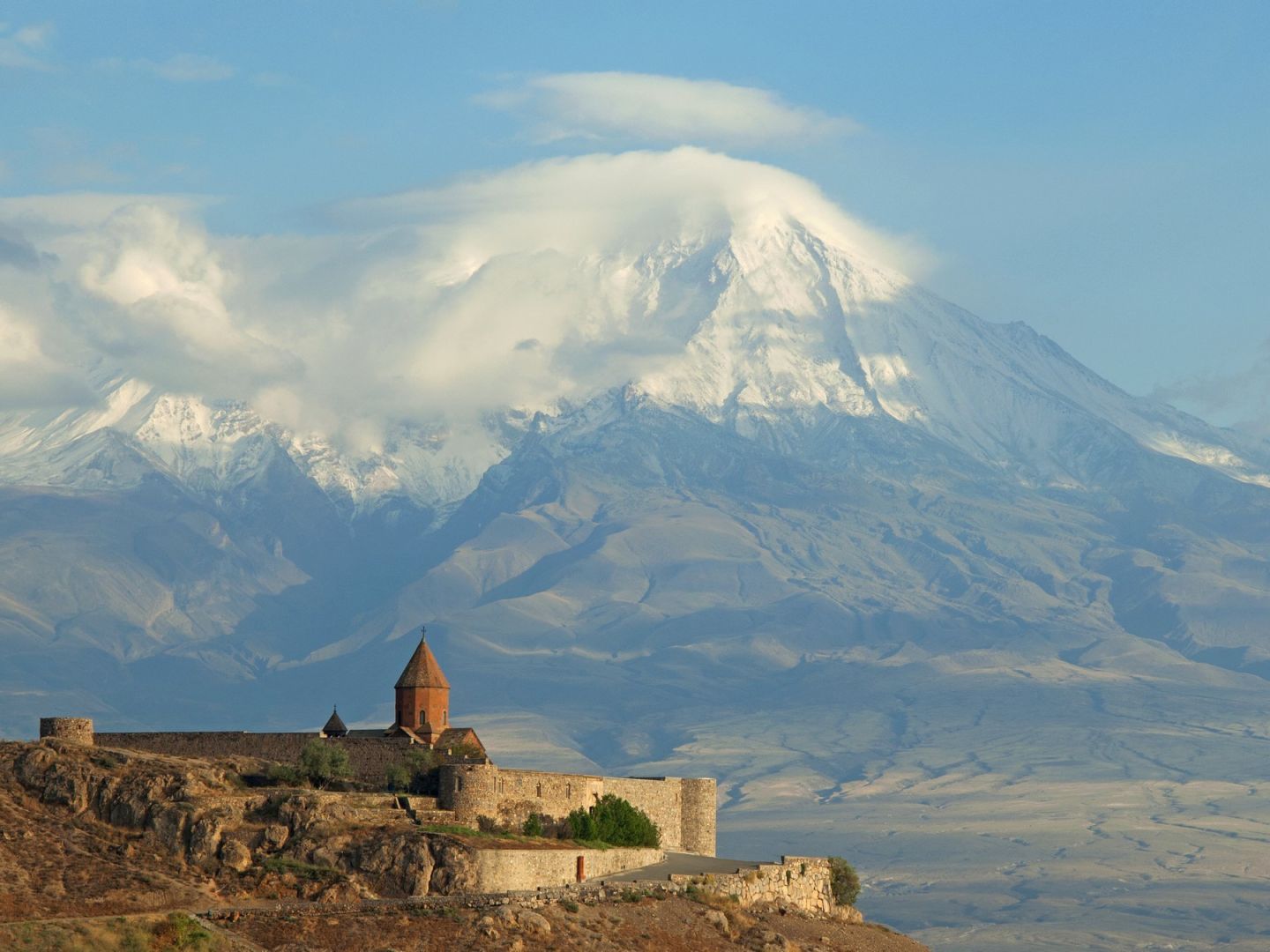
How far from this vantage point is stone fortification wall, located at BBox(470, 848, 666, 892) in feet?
212

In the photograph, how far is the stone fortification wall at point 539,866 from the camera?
2549 inches

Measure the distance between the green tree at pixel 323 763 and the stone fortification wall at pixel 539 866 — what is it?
8.82 metres

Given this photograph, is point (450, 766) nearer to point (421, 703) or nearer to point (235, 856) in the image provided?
point (235, 856)

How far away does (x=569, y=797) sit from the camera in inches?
2970

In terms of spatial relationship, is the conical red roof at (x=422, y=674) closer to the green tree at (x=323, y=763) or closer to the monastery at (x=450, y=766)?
the monastery at (x=450, y=766)

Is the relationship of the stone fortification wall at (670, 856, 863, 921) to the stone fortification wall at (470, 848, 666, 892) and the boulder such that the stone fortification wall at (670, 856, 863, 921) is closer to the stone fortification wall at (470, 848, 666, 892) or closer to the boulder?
the stone fortification wall at (470, 848, 666, 892)

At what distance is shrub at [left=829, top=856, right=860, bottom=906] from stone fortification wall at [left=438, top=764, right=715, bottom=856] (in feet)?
19.4

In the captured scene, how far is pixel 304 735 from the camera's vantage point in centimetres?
7738

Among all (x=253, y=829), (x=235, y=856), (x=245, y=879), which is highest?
(x=253, y=829)

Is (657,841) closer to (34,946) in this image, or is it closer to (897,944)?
(897,944)

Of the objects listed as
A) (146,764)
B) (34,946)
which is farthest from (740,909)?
(34,946)

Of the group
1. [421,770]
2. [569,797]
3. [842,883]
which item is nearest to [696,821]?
[842,883]

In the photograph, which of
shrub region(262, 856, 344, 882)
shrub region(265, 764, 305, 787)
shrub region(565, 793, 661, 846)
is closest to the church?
shrub region(565, 793, 661, 846)

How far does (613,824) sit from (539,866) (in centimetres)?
923
